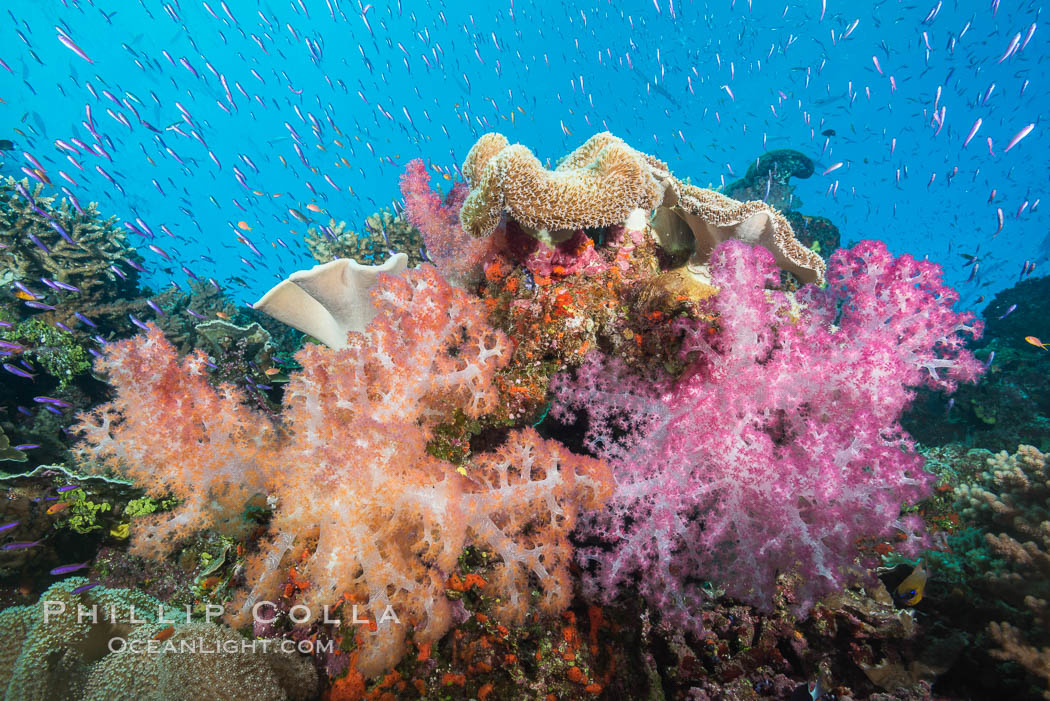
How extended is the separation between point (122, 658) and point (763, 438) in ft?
14.9

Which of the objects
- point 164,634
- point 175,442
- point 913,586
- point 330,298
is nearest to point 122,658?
point 164,634

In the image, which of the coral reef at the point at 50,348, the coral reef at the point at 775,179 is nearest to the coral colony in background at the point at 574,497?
the coral reef at the point at 50,348

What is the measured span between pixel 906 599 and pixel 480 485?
3347 millimetres

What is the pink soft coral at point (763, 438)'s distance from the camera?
9.87 ft

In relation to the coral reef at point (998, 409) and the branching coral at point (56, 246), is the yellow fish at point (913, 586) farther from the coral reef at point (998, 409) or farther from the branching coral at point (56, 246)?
the branching coral at point (56, 246)

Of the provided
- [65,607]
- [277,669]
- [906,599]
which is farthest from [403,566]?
[906,599]

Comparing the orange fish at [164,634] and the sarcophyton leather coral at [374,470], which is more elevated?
the sarcophyton leather coral at [374,470]

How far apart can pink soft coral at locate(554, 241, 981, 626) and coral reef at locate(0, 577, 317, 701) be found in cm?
243

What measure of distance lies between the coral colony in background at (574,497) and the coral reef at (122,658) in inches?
0.6

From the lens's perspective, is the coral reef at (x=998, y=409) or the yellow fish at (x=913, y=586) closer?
the yellow fish at (x=913, y=586)

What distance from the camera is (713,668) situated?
2.81 m

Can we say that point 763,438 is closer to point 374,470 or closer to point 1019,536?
point 374,470

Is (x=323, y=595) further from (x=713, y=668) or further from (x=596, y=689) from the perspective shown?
(x=713, y=668)

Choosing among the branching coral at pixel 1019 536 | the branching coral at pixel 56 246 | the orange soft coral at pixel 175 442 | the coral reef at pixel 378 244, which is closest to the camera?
the branching coral at pixel 1019 536
